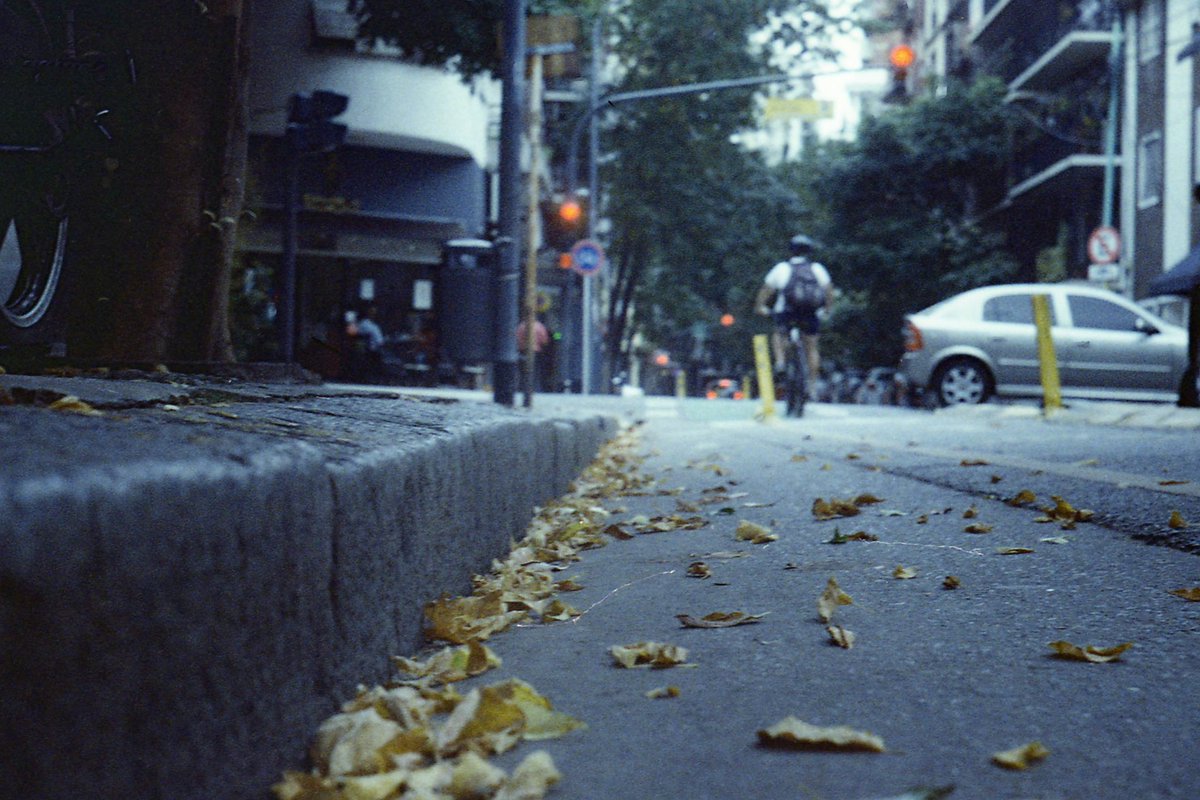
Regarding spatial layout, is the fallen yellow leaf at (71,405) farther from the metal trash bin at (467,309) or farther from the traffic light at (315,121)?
the traffic light at (315,121)

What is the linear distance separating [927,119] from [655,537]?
3689 cm

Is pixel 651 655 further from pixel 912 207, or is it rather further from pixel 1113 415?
pixel 912 207

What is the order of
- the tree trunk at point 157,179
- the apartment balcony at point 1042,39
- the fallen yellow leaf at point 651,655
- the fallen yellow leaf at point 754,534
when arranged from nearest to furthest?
the fallen yellow leaf at point 651,655
the fallen yellow leaf at point 754,534
the tree trunk at point 157,179
the apartment balcony at point 1042,39

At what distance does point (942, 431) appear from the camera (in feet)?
36.7

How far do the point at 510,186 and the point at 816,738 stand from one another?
7.00 m

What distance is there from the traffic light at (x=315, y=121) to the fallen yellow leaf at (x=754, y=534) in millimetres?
7619

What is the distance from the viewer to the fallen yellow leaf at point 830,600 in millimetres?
3119

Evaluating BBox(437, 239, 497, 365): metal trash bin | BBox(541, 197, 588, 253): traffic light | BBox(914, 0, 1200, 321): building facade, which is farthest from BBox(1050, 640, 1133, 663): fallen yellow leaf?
BBox(914, 0, 1200, 321): building facade

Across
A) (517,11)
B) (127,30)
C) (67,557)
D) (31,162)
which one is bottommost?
(67,557)

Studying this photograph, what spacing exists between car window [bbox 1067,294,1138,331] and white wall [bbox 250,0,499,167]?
7.92m

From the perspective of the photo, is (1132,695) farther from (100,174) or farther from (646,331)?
(646,331)

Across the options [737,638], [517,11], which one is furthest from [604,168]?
[737,638]

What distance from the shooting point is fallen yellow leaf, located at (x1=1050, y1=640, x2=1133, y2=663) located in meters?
2.62

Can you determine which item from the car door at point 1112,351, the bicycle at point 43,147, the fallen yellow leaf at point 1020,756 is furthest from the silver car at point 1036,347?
the fallen yellow leaf at point 1020,756
